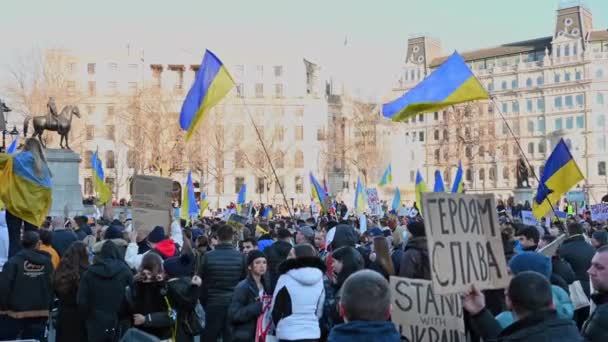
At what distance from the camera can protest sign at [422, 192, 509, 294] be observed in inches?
164

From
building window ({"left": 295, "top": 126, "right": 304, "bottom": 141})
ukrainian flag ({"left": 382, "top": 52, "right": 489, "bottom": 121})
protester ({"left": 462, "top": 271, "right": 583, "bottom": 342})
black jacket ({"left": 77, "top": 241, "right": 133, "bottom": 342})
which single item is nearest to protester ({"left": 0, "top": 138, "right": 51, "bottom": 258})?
black jacket ({"left": 77, "top": 241, "right": 133, "bottom": 342})

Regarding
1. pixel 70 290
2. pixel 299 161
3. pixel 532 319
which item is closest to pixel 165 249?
pixel 70 290

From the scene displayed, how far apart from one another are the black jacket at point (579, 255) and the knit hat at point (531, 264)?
363 centimetres

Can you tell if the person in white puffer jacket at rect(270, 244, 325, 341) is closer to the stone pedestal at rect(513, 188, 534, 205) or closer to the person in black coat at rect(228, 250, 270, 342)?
the person in black coat at rect(228, 250, 270, 342)

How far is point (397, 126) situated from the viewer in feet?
317

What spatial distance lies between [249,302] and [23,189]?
13.1 ft

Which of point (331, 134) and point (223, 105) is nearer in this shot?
point (223, 105)

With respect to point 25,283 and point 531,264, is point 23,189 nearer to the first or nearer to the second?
point 25,283

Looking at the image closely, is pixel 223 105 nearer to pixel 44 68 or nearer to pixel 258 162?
pixel 258 162

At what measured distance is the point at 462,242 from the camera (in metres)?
4.37

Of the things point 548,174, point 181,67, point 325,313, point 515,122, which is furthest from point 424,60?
point 325,313

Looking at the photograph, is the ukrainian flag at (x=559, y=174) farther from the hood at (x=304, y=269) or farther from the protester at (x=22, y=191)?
the protester at (x=22, y=191)

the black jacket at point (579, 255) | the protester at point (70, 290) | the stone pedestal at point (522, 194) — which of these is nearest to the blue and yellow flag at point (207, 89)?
the protester at point (70, 290)

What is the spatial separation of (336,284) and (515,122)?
328 feet
